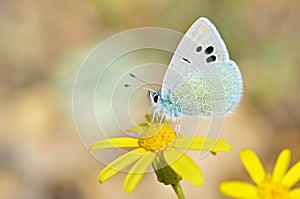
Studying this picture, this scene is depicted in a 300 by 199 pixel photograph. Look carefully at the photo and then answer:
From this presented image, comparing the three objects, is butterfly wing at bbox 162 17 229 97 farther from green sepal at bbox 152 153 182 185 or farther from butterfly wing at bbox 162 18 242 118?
green sepal at bbox 152 153 182 185

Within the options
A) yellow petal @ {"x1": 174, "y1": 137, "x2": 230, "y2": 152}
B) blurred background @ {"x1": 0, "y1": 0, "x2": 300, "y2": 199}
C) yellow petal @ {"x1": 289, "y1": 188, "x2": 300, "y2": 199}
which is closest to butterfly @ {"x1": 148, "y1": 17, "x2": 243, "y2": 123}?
yellow petal @ {"x1": 174, "y1": 137, "x2": 230, "y2": 152}

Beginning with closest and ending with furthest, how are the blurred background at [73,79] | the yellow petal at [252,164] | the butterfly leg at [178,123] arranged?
the yellow petal at [252,164]
the butterfly leg at [178,123]
the blurred background at [73,79]

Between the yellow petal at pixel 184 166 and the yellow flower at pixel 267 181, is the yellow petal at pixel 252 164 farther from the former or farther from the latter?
the yellow petal at pixel 184 166

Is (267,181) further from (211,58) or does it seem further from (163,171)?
(211,58)

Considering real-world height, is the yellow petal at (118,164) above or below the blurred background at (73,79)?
below

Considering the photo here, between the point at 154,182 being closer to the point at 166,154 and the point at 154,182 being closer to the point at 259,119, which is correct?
the point at 259,119

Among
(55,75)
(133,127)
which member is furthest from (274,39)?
(133,127)

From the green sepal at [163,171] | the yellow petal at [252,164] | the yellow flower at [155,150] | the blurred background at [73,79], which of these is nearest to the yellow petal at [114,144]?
the yellow flower at [155,150]
